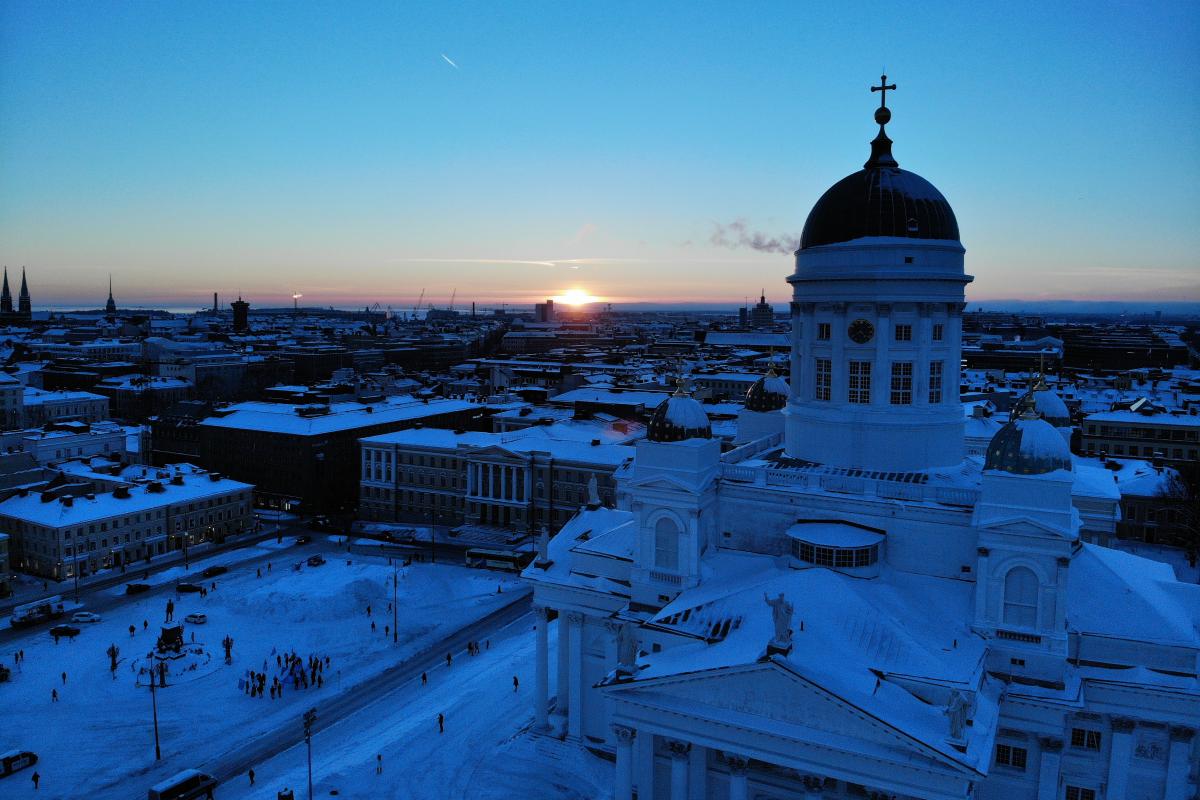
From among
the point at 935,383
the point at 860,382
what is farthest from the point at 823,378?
the point at 935,383

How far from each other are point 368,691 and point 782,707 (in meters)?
28.3

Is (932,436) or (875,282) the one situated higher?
(875,282)

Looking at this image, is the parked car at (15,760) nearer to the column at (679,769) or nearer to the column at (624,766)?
the column at (624,766)

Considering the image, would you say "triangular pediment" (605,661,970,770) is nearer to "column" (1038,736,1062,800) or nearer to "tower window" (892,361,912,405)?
"column" (1038,736,1062,800)

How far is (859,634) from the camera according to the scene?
94.7 ft

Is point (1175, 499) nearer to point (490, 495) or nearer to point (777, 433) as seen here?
point (777, 433)

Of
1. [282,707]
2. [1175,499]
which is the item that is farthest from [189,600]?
[1175,499]

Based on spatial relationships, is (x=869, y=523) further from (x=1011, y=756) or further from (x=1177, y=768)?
(x=1177, y=768)

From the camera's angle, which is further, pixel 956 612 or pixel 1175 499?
pixel 1175 499

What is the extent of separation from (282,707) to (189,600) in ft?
68.2

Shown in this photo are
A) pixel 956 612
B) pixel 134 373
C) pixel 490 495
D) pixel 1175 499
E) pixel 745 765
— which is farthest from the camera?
pixel 134 373

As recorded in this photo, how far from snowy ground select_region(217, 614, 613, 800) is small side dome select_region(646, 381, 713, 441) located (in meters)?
15.2

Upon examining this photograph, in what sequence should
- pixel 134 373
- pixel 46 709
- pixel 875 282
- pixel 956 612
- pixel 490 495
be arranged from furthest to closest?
pixel 134 373 → pixel 490 495 → pixel 46 709 → pixel 875 282 → pixel 956 612

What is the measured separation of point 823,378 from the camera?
3844 centimetres
